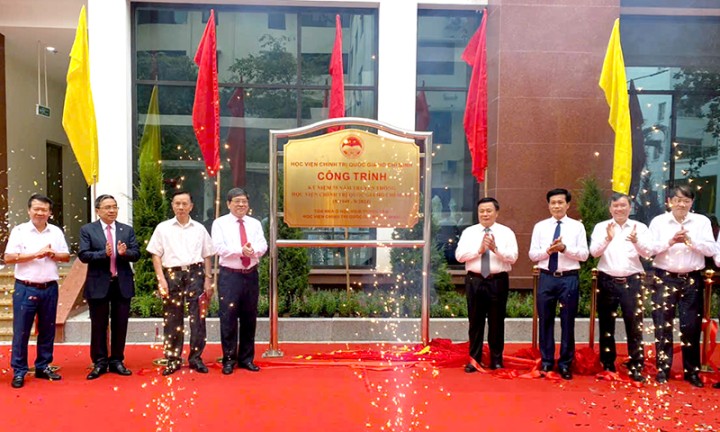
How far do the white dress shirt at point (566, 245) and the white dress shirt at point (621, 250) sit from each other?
13 centimetres

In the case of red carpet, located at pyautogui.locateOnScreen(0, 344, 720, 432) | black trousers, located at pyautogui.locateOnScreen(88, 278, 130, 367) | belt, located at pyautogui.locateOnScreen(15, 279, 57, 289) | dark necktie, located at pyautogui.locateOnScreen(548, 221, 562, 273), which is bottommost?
red carpet, located at pyautogui.locateOnScreen(0, 344, 720, 432)

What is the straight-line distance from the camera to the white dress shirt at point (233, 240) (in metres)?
4.58

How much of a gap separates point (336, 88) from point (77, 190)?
697cm

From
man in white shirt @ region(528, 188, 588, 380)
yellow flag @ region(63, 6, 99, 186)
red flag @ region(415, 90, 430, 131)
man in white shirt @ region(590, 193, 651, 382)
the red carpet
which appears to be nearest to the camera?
the red carpet

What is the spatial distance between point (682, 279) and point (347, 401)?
287cm

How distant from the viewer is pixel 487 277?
4.70 metres

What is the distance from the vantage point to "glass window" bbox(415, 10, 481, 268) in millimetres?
7953

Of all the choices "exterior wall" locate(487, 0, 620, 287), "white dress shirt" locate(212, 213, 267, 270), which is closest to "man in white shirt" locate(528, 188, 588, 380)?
"white dress shirt" locate(212, 213, 267, 270)

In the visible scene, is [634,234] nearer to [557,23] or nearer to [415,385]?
[415,385]

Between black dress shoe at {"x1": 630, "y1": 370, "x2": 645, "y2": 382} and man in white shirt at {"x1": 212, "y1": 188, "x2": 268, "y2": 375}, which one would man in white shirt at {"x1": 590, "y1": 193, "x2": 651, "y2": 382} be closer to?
black dress shoe at {"x1": 630, "y1": 370, "x2": 645, "y2": 382}

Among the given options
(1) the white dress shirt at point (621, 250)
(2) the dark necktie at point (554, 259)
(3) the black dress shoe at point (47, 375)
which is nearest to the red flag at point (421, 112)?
(2) the dark necktie at point (554, 259)

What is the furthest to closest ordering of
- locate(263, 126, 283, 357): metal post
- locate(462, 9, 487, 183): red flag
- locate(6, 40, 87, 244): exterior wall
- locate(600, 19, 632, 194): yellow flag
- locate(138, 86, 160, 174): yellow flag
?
locate(6, 40, 87, 244): exterior wall
locate(138, 86, 160, 174): yellow flag
locate(462, 9, 487, 183): red flag
locate(600, 19, 632, 194): yellow flag
locate(263, 126, 283, 357): metal post

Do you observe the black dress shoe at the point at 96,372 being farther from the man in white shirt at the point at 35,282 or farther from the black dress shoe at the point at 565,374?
the black dress shoe at the point at 565,374

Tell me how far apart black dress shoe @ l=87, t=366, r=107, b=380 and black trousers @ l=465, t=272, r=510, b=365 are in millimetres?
3190
